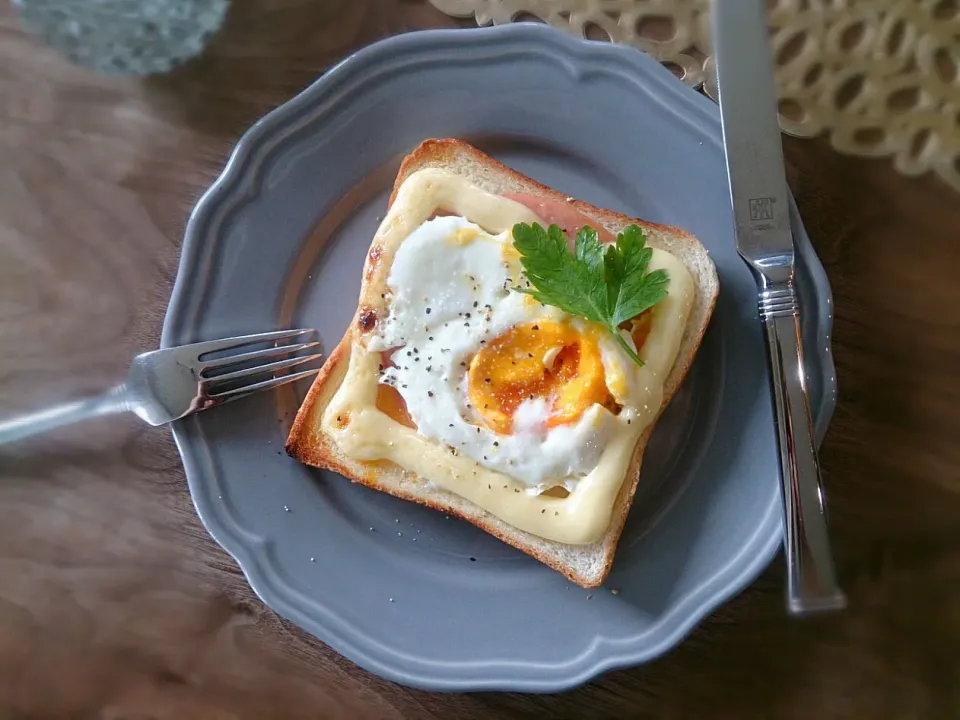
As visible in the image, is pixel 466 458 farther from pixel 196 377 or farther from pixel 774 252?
pixel 774 252

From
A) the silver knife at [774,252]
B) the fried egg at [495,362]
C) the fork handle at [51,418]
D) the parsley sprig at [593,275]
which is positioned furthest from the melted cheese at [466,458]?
the fork handle at [51,418]

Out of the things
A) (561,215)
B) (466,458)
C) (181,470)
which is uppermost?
(561,215)

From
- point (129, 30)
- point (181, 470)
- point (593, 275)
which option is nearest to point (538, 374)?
point (593, 275)

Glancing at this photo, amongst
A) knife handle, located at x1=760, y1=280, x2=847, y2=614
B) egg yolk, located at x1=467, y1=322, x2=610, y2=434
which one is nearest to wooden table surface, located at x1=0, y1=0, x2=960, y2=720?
knife handle, located at x1=760, y1=280, x2=847, y2=614

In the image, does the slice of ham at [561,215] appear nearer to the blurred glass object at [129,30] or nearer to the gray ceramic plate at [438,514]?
the gray ceramic plate at [438,514]

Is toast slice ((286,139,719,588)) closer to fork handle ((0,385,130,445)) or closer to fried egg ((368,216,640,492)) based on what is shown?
fried egg ((368,216,640,492))

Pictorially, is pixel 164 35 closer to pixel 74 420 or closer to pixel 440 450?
pixel 74 420

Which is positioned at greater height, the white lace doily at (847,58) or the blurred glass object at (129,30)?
the blurred glass object at (129,30)
